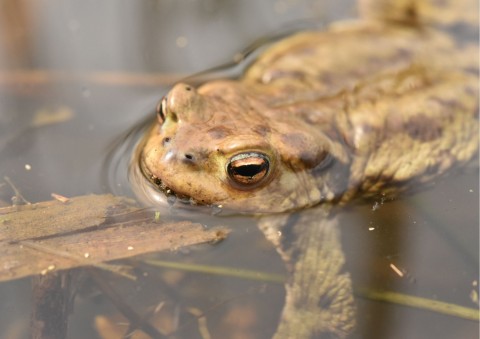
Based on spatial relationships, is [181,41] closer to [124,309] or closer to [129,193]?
[129,193]

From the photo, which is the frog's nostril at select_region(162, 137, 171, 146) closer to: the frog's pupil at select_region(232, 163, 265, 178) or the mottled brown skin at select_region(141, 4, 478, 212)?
the mottled brown skin at select_region(141, 4, 478, 212)

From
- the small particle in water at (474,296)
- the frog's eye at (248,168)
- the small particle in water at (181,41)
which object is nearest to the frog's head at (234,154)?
the frog's eye at (248,168)

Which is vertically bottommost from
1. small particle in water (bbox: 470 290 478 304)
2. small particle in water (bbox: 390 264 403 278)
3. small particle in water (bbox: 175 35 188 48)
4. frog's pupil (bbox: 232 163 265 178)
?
small particle in water (bbox: 470 290 478 304)

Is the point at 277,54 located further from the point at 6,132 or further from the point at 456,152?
the point at 6,132

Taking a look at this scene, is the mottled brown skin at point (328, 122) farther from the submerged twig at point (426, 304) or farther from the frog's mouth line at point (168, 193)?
the submerged twig at point (426, 304)

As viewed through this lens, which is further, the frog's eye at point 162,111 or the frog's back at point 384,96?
the frog's back at point 384,96

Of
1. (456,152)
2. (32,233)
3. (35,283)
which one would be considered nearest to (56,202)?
(32,233)

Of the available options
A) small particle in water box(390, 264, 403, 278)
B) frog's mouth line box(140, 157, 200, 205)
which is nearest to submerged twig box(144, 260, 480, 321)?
small particle in water box(390, 264, 403, 278)

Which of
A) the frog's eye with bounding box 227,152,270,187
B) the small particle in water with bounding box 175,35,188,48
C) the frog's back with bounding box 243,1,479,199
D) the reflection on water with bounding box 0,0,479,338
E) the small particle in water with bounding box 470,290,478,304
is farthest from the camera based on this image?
the small particle in water with bounding box 175,35,188,48

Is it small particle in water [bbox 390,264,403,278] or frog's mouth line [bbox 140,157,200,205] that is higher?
frog's mouth line [bbox 140,157,200,205]

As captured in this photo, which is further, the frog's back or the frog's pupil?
the frog's back
